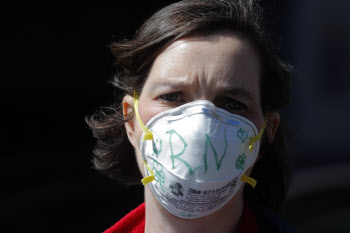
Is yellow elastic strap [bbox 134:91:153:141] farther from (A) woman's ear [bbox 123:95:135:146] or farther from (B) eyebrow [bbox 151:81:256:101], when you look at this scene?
(B) eyebrow [bbox 151:81:256:101]

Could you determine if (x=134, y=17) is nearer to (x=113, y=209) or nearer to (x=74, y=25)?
(x=74, y=25)

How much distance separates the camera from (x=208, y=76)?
1.72 meters

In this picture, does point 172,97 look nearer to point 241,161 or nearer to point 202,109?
point 202,109

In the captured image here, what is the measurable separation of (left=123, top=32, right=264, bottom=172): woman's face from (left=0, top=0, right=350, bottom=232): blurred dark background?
246 centimetres

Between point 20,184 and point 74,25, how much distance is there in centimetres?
166

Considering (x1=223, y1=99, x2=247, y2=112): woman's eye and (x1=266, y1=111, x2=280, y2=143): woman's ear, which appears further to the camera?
(x1=266, y1=111, x2=280, y2=143): woman's ear

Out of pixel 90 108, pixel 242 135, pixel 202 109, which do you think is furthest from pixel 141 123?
pixel 90 108

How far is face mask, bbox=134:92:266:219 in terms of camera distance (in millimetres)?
1659

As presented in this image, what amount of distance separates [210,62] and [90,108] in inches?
119

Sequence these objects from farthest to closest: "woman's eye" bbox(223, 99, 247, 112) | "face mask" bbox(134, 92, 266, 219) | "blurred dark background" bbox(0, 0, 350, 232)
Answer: "blurred dark background" bbox(0, 0, 350, 232) → "woman's eye" bbox(223, 99, 247, 112) → "face mask" bbox(134, 92, 266, 219)

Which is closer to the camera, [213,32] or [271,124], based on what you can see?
[213,32]

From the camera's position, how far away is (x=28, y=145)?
4.48 meters

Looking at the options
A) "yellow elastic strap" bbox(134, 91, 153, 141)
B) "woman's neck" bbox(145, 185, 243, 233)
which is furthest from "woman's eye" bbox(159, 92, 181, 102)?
"woman's neck" bbox(145, 185, 243, 233)

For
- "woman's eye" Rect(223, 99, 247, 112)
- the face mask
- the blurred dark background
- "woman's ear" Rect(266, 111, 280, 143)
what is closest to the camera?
the face mask
